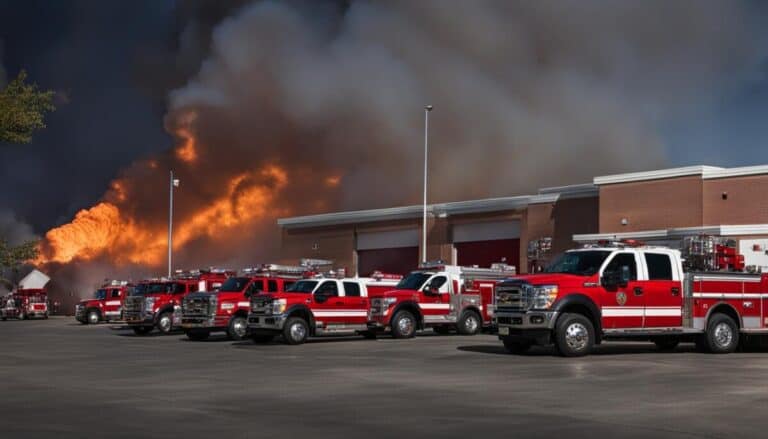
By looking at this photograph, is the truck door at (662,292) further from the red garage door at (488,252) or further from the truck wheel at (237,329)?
the red garage door at (488,252)

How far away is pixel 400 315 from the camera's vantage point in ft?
97.3

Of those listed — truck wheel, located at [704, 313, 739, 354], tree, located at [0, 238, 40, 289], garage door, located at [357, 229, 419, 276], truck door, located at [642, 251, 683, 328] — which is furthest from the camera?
garage door, located at [357, 229, 419, 276]

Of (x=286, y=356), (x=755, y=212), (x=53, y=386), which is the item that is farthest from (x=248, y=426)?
(x=755, y=212)

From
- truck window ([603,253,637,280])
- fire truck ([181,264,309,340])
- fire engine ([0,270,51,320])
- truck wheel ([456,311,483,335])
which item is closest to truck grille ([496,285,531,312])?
truck window ([603,253,637,280])

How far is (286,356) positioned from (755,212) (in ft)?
80.9

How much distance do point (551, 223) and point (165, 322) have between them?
20270 millimetres

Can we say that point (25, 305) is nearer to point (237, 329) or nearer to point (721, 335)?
point (237, 329)

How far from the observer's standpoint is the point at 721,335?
22.7 metres

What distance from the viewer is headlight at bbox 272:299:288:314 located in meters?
27.6

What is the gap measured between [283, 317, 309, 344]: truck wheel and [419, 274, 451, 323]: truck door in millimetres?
4216

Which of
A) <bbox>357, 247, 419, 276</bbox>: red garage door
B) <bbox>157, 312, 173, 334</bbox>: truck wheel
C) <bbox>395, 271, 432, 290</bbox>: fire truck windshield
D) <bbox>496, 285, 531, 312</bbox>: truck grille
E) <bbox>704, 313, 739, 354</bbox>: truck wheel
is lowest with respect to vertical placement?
<bbox>157, 312, 173, 334</bbox>: truck wheel

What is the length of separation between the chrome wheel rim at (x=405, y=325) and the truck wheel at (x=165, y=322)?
1083 centimetres

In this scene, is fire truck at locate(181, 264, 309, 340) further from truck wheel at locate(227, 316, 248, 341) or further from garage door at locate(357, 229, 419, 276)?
garage door at locate(357, 229, 419, 276)

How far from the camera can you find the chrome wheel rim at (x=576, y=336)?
813 inches
